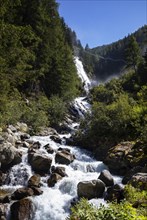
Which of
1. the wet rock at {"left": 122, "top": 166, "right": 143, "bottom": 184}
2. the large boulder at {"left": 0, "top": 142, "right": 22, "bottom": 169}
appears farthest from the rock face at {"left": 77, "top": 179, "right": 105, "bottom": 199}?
the large boulder at {"left": 0, "top": 142, "right": 22, "bottom": 169}

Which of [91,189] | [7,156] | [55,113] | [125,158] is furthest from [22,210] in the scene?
[55,113]

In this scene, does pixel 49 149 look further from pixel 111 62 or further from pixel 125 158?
pixel 111 62

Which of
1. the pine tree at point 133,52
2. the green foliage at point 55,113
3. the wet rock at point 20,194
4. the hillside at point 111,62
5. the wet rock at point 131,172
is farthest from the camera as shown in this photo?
the hillside at point 111,62

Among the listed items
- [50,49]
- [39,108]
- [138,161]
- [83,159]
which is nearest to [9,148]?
[83,159]

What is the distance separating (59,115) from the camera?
102 ft

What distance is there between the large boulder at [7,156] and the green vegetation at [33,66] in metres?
2.70

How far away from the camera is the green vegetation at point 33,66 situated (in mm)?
18234

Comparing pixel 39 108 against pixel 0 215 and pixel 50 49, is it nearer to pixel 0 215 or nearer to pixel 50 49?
pixel 50 49

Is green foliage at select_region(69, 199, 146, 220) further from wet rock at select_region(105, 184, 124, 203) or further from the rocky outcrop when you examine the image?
the rocky outcrop

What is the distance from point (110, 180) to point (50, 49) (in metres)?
25.1

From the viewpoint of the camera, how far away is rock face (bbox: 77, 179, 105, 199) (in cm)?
1279

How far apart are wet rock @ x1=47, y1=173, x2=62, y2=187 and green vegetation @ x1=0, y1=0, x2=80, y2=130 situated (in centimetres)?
525

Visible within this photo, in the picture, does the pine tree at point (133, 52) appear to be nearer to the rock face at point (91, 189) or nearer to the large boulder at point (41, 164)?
the large boulder at point (41, 164)

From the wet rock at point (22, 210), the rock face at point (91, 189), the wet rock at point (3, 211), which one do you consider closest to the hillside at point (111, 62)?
the rock face at point (91, 189)
